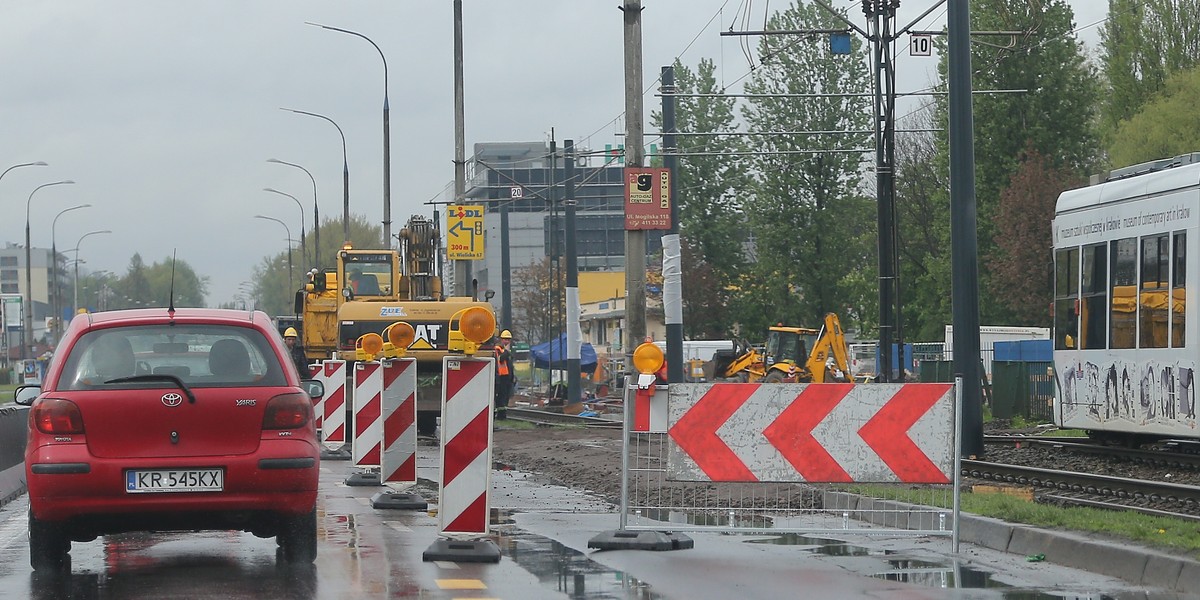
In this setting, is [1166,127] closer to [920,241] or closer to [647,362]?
[920,241]

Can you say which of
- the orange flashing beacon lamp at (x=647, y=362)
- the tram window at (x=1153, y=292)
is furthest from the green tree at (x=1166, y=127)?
A: the orange flashing beacon lamp at (x=647, y=362)

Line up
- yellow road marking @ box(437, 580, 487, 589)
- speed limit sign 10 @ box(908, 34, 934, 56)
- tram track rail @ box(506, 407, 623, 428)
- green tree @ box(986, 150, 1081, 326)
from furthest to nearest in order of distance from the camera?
green tree @ box(986, 150, 1081, 326) < tram track rail @ box(506, 407, 623, 428) < speed limit sign 10 @ box(908, 34, 934, 56) < yellow road marking @ box(437, 580, 487, 589)

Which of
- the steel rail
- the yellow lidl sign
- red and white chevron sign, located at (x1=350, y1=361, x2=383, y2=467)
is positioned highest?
the yellow lidl sign

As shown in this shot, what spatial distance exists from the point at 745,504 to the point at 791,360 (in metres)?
33.4

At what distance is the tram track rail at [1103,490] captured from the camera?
1308cm

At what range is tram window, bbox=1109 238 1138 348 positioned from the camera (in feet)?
59.8

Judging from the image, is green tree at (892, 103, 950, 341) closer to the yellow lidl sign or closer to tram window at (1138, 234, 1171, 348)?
the yellow lidl sign

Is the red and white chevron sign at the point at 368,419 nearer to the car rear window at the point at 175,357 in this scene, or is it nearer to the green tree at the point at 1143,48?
the car rear window at the point at 175,357

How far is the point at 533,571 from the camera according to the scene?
31.6ft

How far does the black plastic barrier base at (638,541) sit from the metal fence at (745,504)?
0.29 feet

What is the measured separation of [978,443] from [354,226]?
138446mm

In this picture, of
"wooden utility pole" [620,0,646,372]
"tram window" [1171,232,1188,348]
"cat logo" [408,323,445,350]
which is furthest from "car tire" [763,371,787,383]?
"tram window" [1171,232,1188,348]

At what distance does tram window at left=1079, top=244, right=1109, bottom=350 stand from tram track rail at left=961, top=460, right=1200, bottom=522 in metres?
3.10

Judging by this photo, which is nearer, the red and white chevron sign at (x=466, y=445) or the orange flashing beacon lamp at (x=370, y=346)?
the red and white chevron sign at (x=466, y=445)
